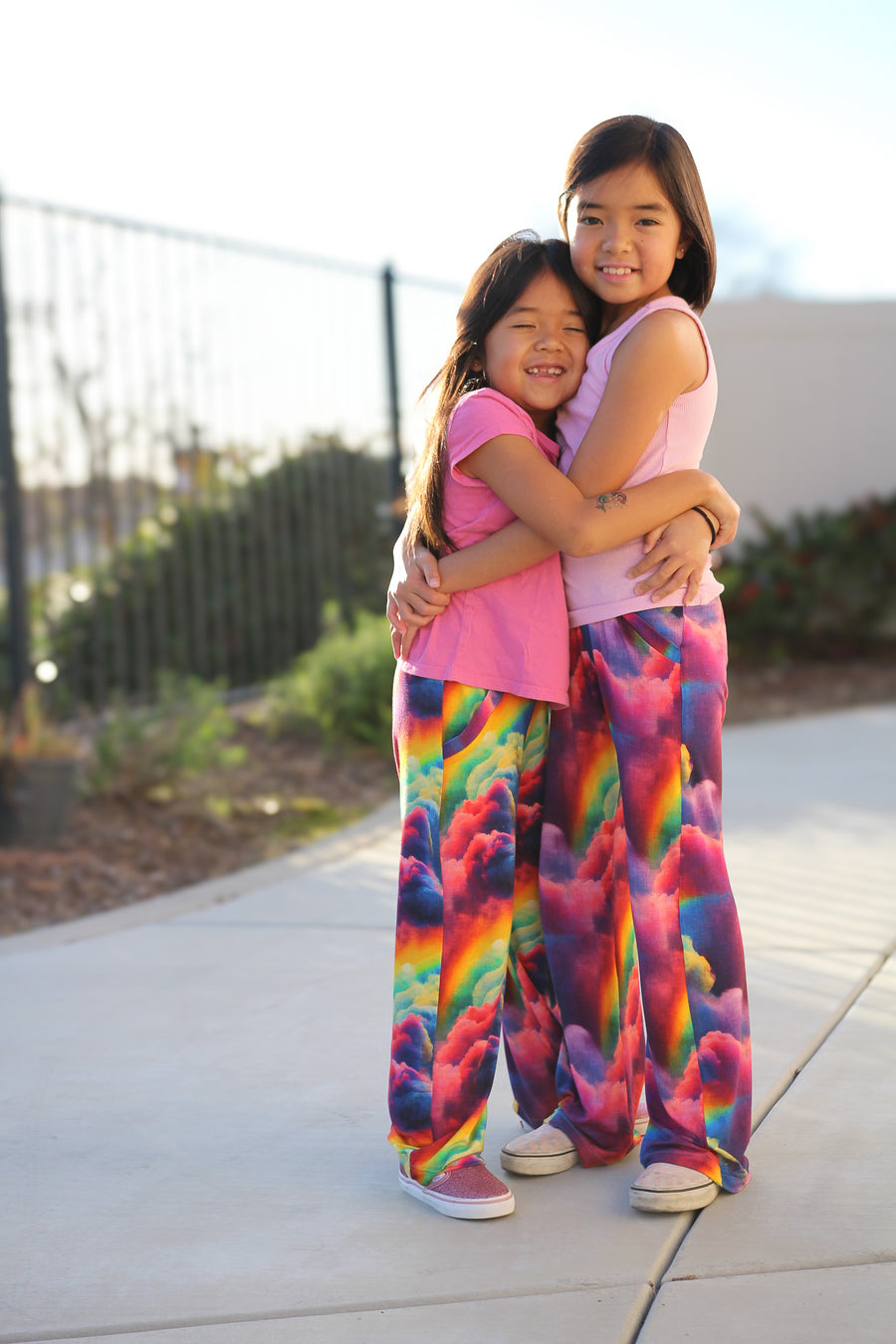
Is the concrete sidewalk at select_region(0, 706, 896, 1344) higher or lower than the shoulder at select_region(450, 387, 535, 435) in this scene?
lower

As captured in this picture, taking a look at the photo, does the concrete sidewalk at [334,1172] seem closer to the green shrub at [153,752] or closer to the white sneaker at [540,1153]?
the white sneaker at [540,1153]

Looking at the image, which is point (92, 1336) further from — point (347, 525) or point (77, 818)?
point (347, 525)

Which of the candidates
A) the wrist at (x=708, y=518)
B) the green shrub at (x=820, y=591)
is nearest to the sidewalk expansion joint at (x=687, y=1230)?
the wrist at (x=708, y=518)

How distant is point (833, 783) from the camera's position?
5.59 metres

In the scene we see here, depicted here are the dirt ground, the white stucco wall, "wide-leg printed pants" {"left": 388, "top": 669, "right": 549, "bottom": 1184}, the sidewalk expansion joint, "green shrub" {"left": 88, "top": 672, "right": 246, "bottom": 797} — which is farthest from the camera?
the white stucco wall

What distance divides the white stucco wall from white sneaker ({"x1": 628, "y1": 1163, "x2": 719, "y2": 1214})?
25.8ft

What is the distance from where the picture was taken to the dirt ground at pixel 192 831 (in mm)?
4262

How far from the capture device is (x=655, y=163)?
7.04ft

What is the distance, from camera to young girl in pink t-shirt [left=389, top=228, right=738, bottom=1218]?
86.6 inches

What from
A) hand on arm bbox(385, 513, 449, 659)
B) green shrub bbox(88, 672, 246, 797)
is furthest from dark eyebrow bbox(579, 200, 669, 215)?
green shrub bbox(88, 672, 246, 797)

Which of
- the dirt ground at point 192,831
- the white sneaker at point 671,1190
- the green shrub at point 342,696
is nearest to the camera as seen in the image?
the white sneaker at point 671,1190

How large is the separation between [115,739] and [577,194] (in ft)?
11.7

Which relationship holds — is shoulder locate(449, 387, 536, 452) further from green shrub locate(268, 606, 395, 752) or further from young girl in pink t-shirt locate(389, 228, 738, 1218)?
green shrub locate(268, 606, 395, 752)

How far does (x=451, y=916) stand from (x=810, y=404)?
8.15 m
